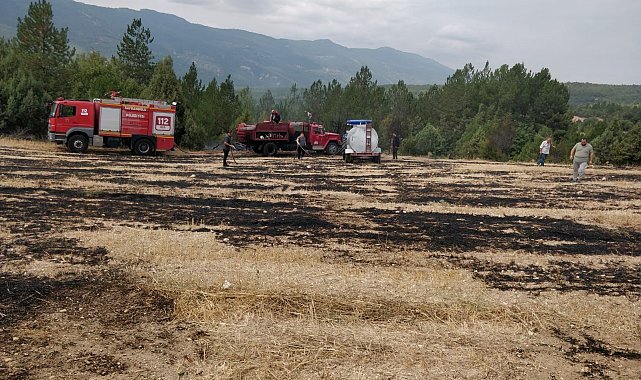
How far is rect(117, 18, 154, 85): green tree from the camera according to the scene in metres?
48.0

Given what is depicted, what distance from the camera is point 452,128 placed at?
7438 centimetres

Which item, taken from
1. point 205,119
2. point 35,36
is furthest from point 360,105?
point 35,36

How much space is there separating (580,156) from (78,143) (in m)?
24.7

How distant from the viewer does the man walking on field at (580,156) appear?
17.5 m

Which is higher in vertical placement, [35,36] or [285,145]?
[35,36]

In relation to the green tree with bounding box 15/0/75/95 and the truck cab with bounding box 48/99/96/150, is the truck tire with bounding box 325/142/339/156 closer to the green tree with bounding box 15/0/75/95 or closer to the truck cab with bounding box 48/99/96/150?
the truck cab with bounding box 48/99/96/150

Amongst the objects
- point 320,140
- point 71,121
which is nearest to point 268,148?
point 320,140

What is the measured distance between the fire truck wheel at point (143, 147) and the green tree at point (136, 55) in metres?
23.7

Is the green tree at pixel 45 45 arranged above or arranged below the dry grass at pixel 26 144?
above

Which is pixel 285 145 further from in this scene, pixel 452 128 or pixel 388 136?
pixel 452 128

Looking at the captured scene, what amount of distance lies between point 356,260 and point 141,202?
6.99m

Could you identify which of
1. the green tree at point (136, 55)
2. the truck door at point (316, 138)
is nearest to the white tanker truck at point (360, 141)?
the truck door at point (316, 138)

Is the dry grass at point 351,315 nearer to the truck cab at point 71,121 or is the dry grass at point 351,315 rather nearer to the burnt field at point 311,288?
the burnt field at point 311,288

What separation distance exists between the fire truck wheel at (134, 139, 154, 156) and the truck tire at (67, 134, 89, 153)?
2.60 metres
